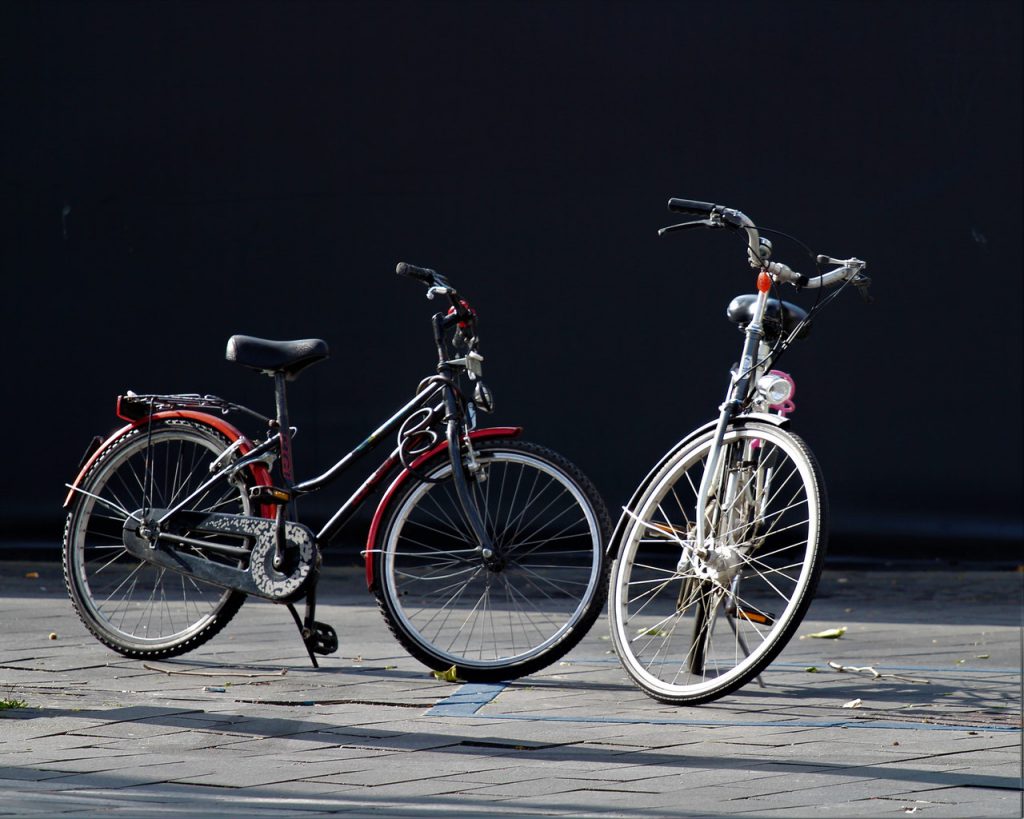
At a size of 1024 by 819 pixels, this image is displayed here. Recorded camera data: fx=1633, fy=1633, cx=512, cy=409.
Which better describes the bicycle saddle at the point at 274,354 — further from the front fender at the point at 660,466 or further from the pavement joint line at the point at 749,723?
the pavement joint line at the point at 749,723

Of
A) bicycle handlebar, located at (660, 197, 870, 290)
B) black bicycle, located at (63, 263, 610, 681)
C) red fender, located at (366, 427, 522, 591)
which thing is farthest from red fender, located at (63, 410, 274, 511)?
bicycle handlebar, located at (660, 197, 870, 290)

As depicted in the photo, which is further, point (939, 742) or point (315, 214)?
point (315, 214)

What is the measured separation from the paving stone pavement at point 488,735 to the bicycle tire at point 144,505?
0.31ft

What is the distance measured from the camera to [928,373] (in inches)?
294

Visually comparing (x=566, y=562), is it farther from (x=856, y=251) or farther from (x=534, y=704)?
(x=534, y=704)

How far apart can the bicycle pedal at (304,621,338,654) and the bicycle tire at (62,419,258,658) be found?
12.4 inches

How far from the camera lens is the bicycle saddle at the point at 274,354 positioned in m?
4.70

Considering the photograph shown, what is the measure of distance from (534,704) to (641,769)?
848 millimetres

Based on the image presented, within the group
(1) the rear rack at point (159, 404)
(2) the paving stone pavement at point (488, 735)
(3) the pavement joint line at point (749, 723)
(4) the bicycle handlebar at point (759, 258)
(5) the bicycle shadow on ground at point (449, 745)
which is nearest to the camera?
(2) the paving stone pavement at point (488, 735)

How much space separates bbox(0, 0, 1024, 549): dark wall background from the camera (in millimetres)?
7453

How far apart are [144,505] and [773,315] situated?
198 centimetres

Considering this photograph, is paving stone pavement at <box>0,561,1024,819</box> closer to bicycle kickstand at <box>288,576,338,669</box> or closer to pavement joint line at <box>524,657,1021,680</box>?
pavement joint line at <box>524,657,1021,680</box>

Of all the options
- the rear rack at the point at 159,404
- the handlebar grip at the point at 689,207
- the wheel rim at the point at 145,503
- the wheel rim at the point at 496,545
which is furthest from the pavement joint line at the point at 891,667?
the handlebar grip at the point at 689,207

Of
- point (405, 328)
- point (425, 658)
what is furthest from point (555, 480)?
point (405, 328)
